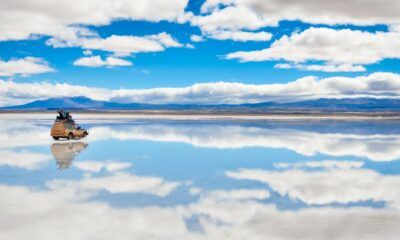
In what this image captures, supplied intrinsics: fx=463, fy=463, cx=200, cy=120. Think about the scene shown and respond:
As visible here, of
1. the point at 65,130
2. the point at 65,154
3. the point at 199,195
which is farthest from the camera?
the point at 65,130

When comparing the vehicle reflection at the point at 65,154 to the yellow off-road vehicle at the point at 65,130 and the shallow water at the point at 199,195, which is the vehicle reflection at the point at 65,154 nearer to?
the shallow water at the point at 199,195

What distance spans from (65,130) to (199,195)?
83.3ft

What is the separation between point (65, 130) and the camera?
37.5 metres

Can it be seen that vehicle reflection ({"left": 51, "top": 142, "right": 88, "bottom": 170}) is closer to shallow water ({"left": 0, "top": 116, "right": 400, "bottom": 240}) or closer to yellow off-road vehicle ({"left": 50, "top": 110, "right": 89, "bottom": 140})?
shallow water ({"left": 0, "top": 116, "right": 400, "bottom": 240})

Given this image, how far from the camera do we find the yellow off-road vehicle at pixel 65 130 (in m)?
37.1

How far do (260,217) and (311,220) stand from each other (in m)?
1.26

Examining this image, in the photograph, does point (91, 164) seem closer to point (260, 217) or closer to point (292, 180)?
point (292, 180)

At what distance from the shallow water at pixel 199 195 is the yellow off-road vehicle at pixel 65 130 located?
34.4 feet

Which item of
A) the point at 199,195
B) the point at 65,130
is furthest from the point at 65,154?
the point at 199,195

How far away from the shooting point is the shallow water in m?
10.6

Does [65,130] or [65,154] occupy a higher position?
[65,130]

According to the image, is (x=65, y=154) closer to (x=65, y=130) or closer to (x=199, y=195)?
(x=65, y=130)

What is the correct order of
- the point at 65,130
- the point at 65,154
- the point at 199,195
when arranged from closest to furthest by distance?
the point at 199,195 → the point at 65,154 → the point at 65,130

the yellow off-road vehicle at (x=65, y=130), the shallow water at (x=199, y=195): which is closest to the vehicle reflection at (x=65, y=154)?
the shallow water at (x=199, y=195)
